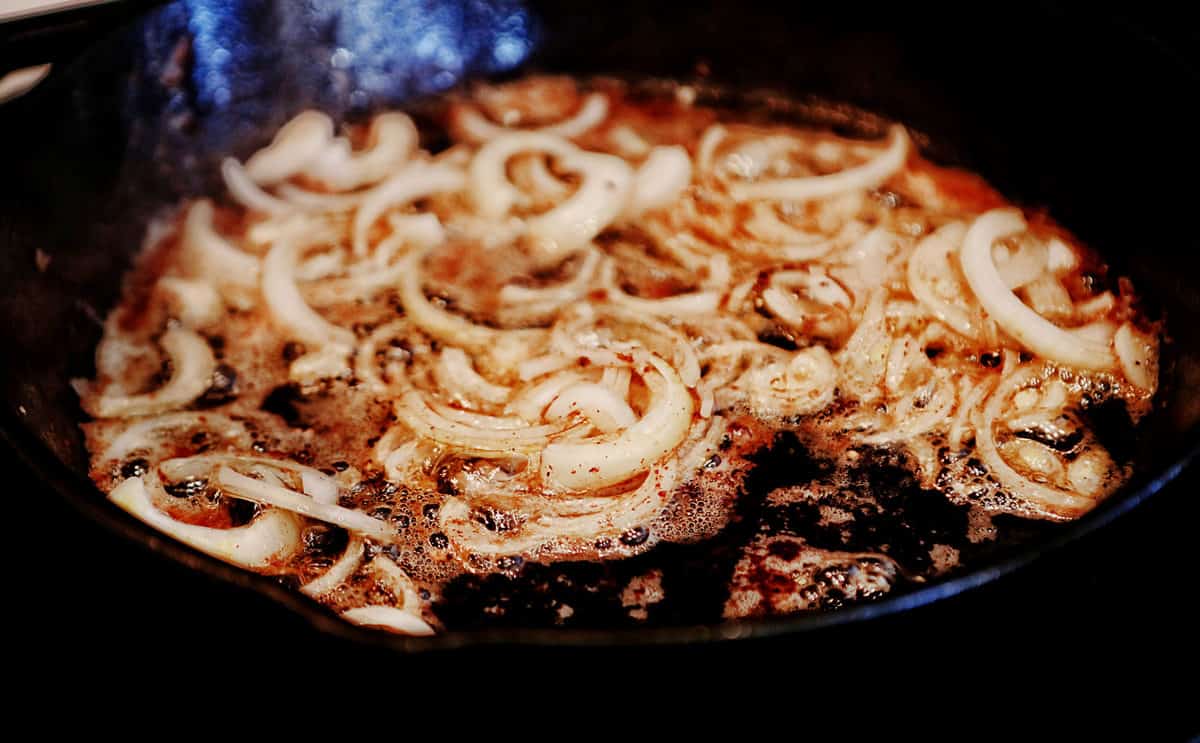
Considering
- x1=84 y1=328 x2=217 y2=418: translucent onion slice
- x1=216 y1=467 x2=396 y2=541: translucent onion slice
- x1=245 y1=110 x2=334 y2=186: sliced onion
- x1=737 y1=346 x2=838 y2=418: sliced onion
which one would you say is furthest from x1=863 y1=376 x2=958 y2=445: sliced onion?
x1=245 y1=110 x2=334 y2=186: sliced onion

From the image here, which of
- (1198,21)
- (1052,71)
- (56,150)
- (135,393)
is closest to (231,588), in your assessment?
(135,393)

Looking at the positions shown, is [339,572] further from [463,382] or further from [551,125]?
[551,125]

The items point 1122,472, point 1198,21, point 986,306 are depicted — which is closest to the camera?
point 1122,472

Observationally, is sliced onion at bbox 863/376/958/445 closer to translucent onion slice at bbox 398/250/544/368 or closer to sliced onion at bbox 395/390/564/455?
sliced onion at bbox 395/390/564/455

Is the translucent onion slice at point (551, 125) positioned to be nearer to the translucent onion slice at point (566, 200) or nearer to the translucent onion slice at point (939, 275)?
the translucent onion slice at point (566, 200)

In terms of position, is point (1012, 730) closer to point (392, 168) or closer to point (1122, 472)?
point (1122, 472)

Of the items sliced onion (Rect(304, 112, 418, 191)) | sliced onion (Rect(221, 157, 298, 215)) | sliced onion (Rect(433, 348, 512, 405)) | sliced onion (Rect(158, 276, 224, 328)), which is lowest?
sliced onion (Rect(158, 276, 224, 328))
